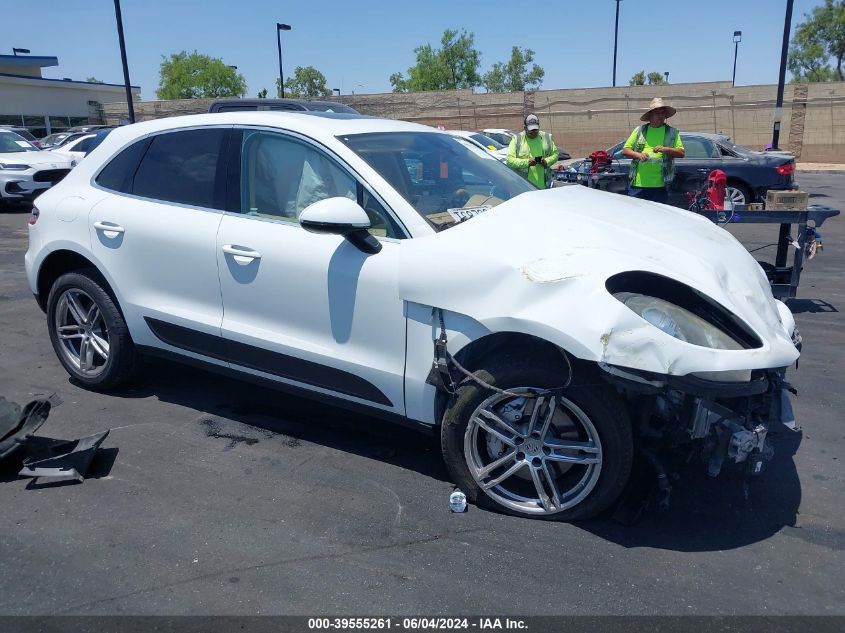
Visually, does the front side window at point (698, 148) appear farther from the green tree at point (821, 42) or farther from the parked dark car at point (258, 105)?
the green tree at point (821, 42)

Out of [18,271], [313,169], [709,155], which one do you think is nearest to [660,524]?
[313,169]

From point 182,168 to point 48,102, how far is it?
138 ft

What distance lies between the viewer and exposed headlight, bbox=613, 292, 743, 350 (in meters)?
2.99

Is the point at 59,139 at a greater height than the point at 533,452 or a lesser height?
greater

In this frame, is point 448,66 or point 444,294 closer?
point 444,294

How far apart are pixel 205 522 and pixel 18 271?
7.39 meters

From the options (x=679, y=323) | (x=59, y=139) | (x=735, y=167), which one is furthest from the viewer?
(x=59, y=139)

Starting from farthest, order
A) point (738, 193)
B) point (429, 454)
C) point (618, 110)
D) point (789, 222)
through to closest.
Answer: point (618, 110)
point (738, 193)
point (789, 222)
point (429, 454)

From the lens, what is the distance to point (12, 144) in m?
16.5

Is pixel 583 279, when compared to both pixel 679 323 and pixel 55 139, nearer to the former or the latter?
pixel 679 323

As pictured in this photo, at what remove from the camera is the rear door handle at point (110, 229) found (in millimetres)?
4469

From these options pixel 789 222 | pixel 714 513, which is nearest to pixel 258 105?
pixel 789 222

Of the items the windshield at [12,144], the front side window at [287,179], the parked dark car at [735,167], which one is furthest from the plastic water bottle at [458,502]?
the windshield at [12,144]

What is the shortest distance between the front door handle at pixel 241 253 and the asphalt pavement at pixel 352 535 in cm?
109
